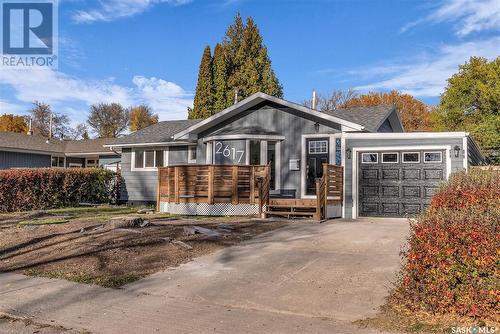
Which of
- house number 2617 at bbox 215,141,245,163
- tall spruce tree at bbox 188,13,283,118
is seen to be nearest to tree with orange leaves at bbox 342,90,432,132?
tall spruce tree at bbox 188,13,283,118

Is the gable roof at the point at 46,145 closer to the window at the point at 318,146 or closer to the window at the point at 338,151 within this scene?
the window at the point at 318,146

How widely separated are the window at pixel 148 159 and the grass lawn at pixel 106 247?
8.67 m

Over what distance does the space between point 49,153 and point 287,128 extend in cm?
1908

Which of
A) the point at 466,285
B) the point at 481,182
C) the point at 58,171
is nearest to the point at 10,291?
the point at 466,285

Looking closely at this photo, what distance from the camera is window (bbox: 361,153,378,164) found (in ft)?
47.2

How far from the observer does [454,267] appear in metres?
4.73

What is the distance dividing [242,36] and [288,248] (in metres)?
38.5

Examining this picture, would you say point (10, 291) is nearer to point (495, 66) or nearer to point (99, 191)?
point (99, 191)

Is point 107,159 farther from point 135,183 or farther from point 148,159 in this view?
point 148,159

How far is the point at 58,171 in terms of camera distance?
749 inches

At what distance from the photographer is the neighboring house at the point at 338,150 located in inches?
540

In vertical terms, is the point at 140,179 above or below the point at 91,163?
below

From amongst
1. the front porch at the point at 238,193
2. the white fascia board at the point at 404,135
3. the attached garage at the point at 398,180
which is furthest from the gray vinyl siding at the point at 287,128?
the attached garage at the point at 398,180

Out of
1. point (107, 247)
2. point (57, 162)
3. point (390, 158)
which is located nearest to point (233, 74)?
point (57, 162)
